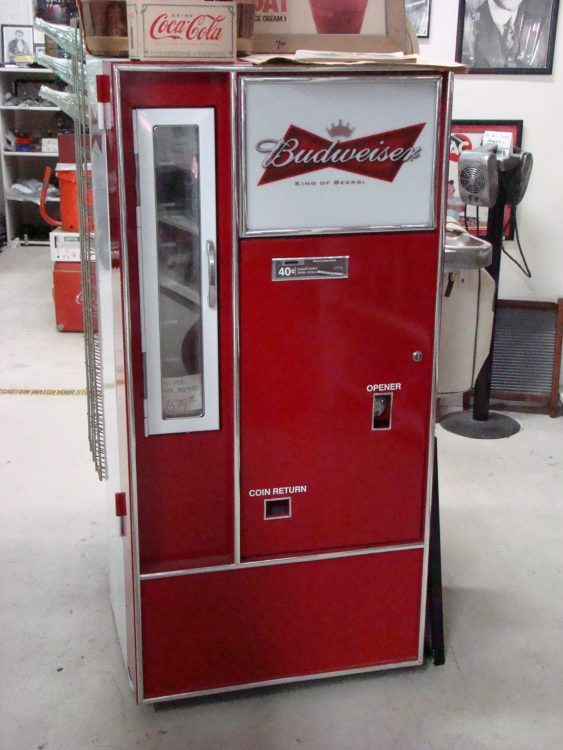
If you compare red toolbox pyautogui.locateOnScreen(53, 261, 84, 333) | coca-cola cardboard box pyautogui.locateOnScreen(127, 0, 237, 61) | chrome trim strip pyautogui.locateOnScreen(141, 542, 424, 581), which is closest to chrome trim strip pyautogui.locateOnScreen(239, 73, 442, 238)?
coca-cola cardboard box pyautogui.locateOnScreen(127, 0, 237, 61)

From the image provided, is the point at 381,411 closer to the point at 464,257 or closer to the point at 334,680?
the point at 464,257

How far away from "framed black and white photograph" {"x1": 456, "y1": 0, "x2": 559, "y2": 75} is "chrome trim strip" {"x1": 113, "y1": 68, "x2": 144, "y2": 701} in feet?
9.59

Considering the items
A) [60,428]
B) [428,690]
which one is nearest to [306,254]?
[428,690]

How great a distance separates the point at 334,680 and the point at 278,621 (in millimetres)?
302

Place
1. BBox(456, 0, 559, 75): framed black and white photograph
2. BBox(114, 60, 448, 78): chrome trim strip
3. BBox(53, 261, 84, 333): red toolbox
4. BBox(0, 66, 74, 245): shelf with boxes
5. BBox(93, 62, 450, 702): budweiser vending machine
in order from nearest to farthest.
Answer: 1. BBox(114, 60, 448, 78): chrome trim strip
2. BBox(93, 62, 450, 702): budweiser vending machine
3. BBox(456, 0, 559, 75): framed black and white photograph
4. BBox(53, 261, 84, 333): red toolbox
5. BBox(0, 66, 74, 245): shelf with boxes

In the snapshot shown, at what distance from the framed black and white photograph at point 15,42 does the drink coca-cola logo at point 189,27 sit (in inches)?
296

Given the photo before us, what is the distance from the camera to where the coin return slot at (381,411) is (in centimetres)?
238

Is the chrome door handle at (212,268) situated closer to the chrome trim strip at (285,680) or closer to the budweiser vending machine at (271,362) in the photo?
the budweiser vending machine at (271,362)

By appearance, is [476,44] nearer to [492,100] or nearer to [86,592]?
[492,100]

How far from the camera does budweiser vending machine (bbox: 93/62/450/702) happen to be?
208 centimetres

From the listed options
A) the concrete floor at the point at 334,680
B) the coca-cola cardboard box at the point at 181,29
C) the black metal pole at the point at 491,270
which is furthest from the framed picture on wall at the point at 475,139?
the coca-cola cardboard box at the point at 181,29

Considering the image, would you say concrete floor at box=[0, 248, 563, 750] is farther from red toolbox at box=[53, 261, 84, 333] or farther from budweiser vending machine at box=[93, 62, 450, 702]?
red toolbox at box=[53, 261, 84, 333]

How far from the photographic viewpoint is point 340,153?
2154 mm

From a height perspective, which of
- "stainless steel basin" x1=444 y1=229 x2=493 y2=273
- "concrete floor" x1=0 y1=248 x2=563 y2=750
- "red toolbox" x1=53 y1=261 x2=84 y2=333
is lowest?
"concrete floor" x1=0 y1=248 x2=563 y2=750
